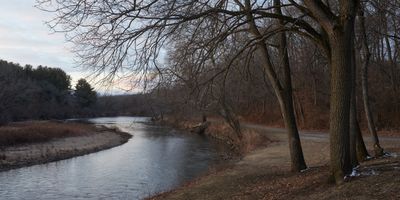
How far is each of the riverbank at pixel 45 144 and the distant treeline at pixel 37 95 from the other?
60.0 feet

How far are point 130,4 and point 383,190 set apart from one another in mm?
6458

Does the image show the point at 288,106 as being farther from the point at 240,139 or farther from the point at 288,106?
the point at 240,139

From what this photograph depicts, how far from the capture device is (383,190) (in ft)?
30.6

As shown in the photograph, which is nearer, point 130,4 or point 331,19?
point 331,19

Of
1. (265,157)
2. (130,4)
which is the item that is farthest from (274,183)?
(265,157)

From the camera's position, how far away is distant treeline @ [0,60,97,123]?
227ft

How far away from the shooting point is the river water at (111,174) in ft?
66.4

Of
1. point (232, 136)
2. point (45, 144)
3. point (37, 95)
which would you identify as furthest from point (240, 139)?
point (37, 95)

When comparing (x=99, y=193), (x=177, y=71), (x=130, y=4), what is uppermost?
(x=130, y=4)

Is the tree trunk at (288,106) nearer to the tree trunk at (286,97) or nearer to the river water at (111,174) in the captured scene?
the tree trunk at (286,97)

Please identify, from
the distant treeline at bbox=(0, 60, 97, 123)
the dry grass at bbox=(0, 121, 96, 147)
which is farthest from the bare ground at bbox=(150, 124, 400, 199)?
the distant treeline at bbox=(0, 60, 97, 123)

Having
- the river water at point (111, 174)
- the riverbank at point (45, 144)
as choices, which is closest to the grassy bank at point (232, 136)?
the river water at point (111, 174)

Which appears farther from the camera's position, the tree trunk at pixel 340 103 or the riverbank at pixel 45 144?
the riverbank at pixel 45 144

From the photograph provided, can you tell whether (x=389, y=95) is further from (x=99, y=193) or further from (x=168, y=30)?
(x=168, y=30)
